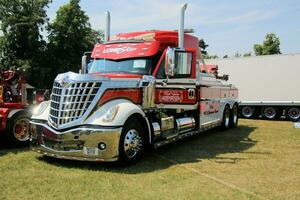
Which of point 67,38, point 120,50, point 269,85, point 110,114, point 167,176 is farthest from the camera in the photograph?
point 67,38

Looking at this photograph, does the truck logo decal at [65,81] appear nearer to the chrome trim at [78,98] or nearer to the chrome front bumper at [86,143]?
the chrome trim at [78,98]

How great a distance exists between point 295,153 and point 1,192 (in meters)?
6.73

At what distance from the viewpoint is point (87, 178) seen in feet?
22.7

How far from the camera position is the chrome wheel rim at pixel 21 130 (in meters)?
9.88

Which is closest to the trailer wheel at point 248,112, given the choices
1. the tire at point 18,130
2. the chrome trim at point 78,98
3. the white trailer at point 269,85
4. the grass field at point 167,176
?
the white trailer at point 269,85

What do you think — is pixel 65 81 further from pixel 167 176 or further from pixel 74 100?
pixel 167 176

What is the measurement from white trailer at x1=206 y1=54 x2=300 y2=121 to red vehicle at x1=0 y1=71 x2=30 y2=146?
13638mm

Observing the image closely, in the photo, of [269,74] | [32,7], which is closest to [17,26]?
[32,7]

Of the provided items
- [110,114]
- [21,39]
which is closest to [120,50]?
[110,114]

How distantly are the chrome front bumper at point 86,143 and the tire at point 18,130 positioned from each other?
2242 millimetres

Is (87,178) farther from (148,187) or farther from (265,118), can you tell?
(265,118)

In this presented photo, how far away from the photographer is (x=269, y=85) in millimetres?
21172

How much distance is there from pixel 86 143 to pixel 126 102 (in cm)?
121

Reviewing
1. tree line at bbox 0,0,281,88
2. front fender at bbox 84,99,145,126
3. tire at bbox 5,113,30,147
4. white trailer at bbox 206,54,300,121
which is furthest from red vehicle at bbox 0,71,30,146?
tree line at bbox 0,0,281,88
